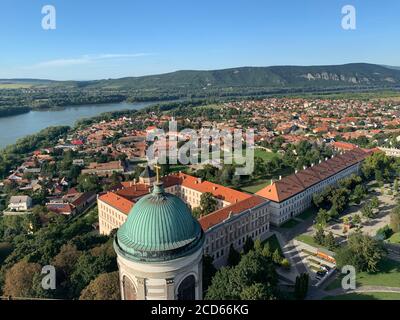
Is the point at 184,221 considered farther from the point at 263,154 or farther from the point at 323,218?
the point at 263,154

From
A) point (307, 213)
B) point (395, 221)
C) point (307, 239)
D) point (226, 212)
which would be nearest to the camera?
point (226, 212)

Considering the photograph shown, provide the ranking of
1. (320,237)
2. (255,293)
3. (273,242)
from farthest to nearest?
(273,242) → (320,237) → (255,293)

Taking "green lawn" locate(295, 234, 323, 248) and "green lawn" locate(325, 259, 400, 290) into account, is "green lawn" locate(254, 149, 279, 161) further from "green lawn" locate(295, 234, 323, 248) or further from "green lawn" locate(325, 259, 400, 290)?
"green lawn" locate(325, 259, 400, 290)

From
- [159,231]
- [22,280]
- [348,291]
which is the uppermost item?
[159,231]

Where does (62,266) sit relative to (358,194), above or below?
below

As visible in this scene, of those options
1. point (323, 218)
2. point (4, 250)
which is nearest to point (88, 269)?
point (4, 250)
